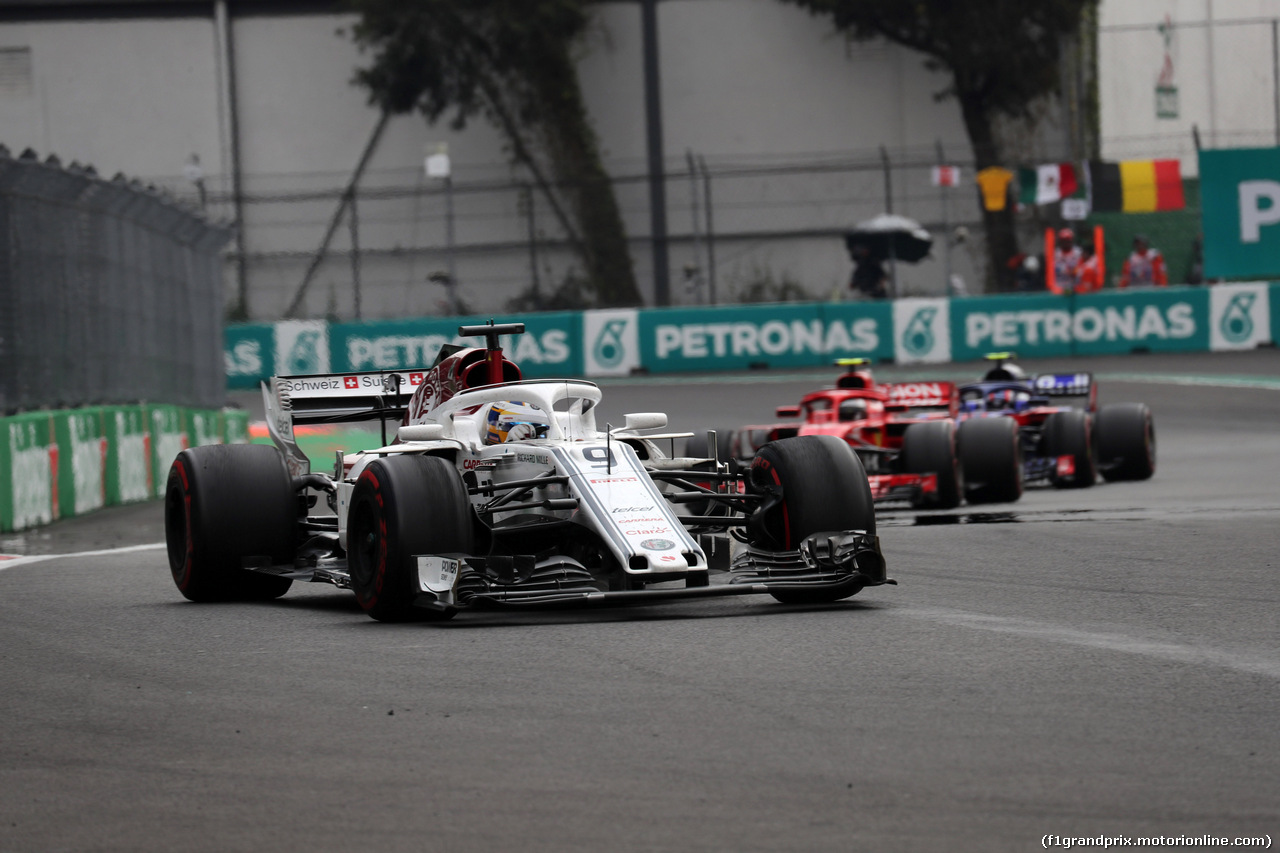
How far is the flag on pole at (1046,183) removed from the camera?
1239 inches

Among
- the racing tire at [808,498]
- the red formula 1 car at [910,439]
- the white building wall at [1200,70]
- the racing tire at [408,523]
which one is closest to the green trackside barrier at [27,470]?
the red formula 1 car at [910,439]

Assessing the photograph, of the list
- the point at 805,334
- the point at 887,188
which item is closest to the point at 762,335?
the point at 805,334

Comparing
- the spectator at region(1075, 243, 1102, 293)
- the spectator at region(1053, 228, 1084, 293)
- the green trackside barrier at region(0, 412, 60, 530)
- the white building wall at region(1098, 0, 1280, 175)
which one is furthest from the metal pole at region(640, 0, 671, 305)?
the green trackside barrier at region(0, 412, 60, 530)

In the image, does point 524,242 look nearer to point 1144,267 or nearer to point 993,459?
point 1144,267

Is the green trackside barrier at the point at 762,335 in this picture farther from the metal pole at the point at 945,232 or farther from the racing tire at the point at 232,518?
the racing tire at the point at 232,518

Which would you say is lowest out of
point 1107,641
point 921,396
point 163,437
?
point 1107,641

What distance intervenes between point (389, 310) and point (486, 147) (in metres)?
3.80

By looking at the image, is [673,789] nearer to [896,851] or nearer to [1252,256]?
[896,851]

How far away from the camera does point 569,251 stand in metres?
35.0

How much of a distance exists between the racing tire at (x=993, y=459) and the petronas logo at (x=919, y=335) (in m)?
13.2

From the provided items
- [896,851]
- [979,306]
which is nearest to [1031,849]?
[896,851]

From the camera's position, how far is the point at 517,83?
116ft

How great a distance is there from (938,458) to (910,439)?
0.31 m

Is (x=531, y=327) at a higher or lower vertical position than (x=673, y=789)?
higher
